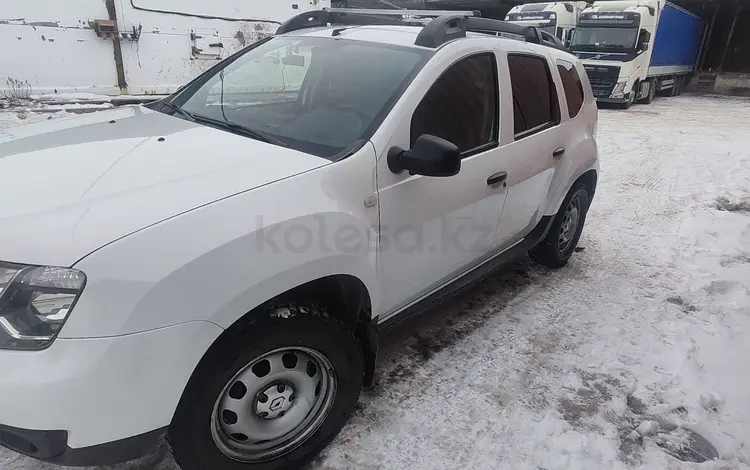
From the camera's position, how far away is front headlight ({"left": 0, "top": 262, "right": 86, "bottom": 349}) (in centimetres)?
151

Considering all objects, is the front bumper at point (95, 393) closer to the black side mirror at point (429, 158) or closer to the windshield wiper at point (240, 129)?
the windshield wiper at point (240, 129)

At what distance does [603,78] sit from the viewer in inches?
660

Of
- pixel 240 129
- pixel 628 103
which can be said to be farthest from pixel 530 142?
pixel 628 103

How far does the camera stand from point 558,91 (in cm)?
373

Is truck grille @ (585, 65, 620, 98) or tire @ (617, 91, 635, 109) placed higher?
truck grille @ (585, 65, 620, 98)

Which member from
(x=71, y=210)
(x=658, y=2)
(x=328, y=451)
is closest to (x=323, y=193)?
(x=71, y=210)

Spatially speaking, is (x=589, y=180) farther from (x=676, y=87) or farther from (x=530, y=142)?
(x=676, y=87)

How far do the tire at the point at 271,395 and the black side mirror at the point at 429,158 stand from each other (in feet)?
2.44

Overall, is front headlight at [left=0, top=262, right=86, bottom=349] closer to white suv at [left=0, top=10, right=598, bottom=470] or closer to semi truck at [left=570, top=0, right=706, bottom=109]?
white suv at [left=0, top=10, right=598, bottom=470]

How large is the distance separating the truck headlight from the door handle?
51.9 ft

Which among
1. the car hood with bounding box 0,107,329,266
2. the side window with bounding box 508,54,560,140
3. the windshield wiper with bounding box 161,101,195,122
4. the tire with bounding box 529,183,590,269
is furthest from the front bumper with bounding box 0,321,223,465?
the tire with bounding box 529,183,590,269

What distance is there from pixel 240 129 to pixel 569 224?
9.84 feet

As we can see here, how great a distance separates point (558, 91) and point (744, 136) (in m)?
10.6

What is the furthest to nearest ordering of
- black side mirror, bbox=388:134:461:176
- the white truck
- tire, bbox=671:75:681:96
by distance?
tire, bbox=671:75:681:96, the white truck, black side mirror, bbox=388:134:461:176
